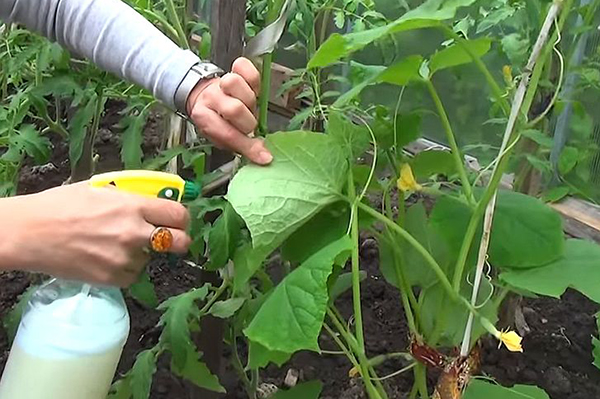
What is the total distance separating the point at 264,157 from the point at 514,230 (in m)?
0.26

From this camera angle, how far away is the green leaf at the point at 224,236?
0.88m

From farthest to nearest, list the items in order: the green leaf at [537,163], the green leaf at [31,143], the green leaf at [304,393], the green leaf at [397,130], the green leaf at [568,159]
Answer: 1. the green leaf at [568,159]
2. the green leaf at [31,143]
3. the green leaf at [537,163]
4. the green leaf at [304,393]
5. the green leaf at [397,130]

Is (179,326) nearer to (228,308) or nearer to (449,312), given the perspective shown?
(228,308)

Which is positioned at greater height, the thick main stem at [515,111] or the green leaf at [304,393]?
the thick main stem at [515,111]

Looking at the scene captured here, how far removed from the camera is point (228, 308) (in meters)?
1.02

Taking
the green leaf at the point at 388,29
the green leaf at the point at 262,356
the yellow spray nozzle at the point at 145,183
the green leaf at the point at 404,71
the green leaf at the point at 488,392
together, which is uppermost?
the green leaf at the point at 388,29

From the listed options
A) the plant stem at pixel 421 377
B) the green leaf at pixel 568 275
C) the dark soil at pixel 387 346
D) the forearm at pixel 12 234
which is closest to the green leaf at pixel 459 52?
the green leaf at pixel 568 275

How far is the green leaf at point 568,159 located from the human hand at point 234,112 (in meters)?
0.79

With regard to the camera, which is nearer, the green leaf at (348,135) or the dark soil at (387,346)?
the green leaf at (348,135)

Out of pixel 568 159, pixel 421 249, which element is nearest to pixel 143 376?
pixel 421 249

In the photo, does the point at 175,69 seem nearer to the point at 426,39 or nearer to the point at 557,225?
the point at 557,225

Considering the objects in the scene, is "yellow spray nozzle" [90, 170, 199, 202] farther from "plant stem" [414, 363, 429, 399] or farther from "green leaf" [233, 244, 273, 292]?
"plant stem" [414, 363, 429, 399]

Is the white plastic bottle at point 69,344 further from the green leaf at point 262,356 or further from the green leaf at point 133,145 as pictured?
the green leaf at point 133,145

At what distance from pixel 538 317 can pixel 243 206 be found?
0.97m
